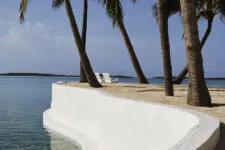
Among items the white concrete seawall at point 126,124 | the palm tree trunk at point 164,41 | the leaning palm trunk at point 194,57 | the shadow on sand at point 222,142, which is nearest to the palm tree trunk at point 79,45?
the white concrete seawall at point 126,124

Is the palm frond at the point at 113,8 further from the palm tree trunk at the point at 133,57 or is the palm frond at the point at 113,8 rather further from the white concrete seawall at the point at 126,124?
the white concrete seawall at the point at 126,124

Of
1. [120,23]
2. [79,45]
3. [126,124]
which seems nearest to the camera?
[126,124]

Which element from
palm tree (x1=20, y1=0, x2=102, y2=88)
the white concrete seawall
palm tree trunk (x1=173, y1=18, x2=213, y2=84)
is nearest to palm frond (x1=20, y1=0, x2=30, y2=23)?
palm tree (x1=20, y1=0, x2=102, y2=88)

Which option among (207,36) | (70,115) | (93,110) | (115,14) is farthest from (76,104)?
(207,36)

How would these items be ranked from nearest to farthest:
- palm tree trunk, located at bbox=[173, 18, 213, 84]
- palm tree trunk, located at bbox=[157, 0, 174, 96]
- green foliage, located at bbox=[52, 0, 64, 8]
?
palm tree trunk, located at bbox=[157, 0, 174, 96], green foliage, located at bbox=[52, 0, 64, 8], palm tree trunk, located at bbox=[173, 18, 213, 84]

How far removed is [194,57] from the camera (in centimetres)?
1267

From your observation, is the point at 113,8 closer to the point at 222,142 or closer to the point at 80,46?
the point at 80,46

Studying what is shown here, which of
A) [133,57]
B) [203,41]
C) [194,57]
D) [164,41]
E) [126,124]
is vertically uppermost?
[194,57]

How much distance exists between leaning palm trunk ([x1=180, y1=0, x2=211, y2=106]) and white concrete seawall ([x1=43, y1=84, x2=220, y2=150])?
2232 mm

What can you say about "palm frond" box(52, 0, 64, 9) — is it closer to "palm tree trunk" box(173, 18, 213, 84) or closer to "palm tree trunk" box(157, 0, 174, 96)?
"palm tree trunk" box(173, 18, 213, 84)

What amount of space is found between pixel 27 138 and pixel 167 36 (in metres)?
7.04

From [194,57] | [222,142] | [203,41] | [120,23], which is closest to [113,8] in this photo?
[120,23]

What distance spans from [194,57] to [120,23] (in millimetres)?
13530

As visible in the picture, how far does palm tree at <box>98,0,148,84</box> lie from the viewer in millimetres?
24438
